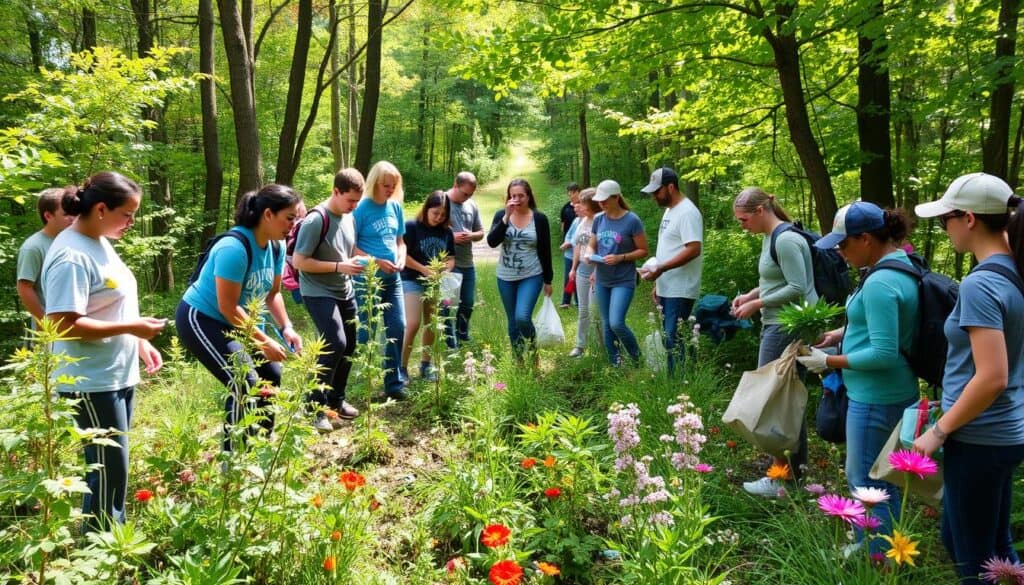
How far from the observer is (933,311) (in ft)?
7.62

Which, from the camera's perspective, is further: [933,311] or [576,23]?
[576,23]

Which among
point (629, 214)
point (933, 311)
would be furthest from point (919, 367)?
point (629, 214)

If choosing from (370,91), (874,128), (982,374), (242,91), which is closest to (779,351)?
(982,374)

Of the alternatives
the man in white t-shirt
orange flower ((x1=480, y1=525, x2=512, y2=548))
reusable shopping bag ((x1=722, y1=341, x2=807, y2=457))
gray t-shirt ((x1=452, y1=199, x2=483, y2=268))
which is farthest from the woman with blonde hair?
gray t-shirt ((x1=452, y1=199, x2=483, y2=268))

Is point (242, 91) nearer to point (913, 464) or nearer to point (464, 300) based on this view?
point (464, 300)

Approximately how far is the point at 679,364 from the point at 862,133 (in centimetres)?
381

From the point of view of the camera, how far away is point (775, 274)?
3535mm

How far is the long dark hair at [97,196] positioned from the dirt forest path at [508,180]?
16729mm

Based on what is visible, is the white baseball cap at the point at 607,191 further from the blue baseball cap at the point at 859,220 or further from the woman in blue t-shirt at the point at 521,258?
the blue baseball cap at the point at 859,220

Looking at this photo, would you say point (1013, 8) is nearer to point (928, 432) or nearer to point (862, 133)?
point (862, 133)

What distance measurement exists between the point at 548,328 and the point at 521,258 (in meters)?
0.83

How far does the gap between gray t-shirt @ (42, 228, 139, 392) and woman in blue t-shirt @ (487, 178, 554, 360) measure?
10.8 ft

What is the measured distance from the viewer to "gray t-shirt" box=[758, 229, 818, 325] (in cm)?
337

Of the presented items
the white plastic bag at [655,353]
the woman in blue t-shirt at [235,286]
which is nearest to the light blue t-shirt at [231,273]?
Answer: the woman in blue t-shirt at [235,286]
